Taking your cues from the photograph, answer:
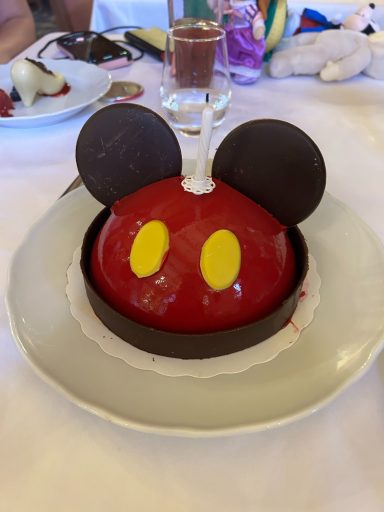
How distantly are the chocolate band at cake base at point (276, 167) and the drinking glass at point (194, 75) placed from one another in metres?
0.38

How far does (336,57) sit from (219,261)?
2.72 ft

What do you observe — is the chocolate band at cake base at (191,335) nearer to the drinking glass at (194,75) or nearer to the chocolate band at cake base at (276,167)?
the chocolate band at cake base at (276,167)

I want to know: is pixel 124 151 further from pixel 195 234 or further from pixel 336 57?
pixel 336 57

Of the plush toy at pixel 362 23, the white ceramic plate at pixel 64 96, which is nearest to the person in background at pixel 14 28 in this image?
the white ceramic plate at pixel 64 96

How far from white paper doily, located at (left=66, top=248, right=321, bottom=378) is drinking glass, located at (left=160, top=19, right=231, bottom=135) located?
18.8 inches

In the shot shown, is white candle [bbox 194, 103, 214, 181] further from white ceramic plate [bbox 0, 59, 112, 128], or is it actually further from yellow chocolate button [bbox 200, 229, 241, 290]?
white ceramic plate [bbox 0, 59, 112, 128]

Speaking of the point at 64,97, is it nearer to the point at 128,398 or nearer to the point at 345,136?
the point at 345,136

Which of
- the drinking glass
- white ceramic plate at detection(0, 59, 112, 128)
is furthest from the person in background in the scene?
the drinking glass

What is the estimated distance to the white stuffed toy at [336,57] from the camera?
103 cm

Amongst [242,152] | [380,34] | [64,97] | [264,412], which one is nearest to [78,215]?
[242,152]

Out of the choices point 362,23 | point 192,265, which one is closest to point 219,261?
point 192,265

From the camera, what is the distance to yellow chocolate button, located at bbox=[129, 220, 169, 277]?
1.40ft

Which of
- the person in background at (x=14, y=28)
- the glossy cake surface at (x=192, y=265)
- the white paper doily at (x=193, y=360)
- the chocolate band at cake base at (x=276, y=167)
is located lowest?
the white paper doily at (x=193, y=360)

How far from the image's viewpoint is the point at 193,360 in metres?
0.44
